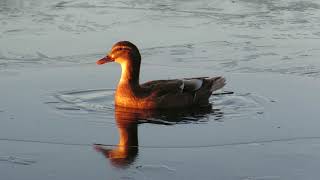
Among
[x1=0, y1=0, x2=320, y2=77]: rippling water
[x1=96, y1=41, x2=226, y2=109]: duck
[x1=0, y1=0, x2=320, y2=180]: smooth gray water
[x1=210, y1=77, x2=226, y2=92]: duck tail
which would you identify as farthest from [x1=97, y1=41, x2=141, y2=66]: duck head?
[x1=0, y1=0, x2=320, y2=77]: rippling water

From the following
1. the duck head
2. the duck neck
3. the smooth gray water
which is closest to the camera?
the smooth gray water

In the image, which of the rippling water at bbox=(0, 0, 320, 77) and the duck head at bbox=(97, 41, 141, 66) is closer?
the duck head at bbox=(97, 41, 141, 66)

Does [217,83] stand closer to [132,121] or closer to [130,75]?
[130,75]

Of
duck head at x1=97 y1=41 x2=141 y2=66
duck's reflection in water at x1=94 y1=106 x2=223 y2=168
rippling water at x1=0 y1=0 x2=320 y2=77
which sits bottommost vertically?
duck's reflection in water at x1=94 y1=106 x2=223 y2=168

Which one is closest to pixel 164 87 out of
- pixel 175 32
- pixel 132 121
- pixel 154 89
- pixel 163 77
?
pixel 154 89

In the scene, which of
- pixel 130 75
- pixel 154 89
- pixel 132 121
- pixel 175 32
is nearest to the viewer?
pixel 132 121

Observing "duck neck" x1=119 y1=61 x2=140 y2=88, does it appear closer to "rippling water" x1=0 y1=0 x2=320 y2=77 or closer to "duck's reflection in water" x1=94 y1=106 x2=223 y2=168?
"duck's reflection in water" x1=94 y1=106 x2=223 y2=168

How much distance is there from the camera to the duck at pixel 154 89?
26.6 feet

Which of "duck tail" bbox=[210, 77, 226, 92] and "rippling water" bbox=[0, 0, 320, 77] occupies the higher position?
"rippling water" bbox=[0, 0, 320, 77]

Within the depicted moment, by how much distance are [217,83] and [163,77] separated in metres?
1.01

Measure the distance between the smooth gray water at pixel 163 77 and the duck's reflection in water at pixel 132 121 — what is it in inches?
0.8

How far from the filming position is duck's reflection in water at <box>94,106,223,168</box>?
615 centimetres

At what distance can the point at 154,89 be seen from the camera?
8156 mm

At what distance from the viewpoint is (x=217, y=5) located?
13742 millimetres
